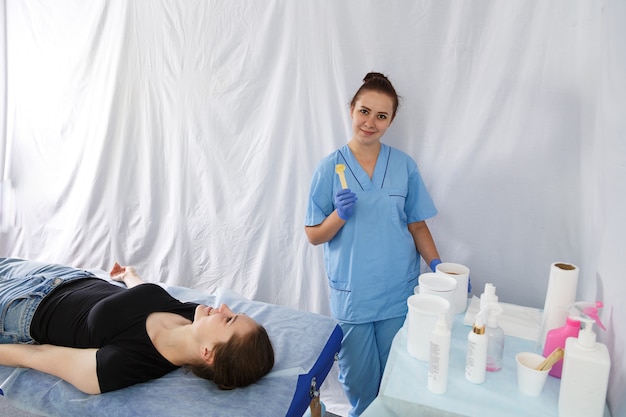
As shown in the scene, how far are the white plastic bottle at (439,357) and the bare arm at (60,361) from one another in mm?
917

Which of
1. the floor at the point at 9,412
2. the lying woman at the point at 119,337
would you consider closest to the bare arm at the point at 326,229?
the lying woman at the point at 119,337

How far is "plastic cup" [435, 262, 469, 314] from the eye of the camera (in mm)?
1266

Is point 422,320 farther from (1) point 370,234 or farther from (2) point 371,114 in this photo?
(2) point 371,114

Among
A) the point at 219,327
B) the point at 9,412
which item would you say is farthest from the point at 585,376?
the point at 9,412

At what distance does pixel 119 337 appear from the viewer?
1.34 metres

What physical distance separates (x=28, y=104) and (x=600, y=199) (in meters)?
2.97

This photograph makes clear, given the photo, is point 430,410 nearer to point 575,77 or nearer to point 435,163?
point 435,163

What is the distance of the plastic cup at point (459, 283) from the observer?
49.8 inches

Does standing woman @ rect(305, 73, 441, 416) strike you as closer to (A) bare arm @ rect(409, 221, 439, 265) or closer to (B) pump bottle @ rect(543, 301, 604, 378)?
(A) bare arm @ rect(409, 221, 439, 265)

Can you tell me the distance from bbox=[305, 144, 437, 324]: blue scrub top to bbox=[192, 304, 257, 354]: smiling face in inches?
16.1

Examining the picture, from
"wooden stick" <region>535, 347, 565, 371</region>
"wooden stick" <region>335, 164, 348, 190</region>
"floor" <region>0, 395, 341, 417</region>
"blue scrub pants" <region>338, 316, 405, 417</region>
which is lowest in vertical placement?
"floor" <region>0, 395, 341, 417</region>

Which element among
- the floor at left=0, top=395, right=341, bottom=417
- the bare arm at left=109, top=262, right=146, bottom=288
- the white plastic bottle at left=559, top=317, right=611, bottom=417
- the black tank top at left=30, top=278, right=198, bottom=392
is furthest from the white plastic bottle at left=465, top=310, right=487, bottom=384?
the floor at left=0, top=395, right=341, bottom=417

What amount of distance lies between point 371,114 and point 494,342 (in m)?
0.84

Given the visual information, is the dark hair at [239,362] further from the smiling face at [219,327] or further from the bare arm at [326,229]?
the bare arm at [326,229]
